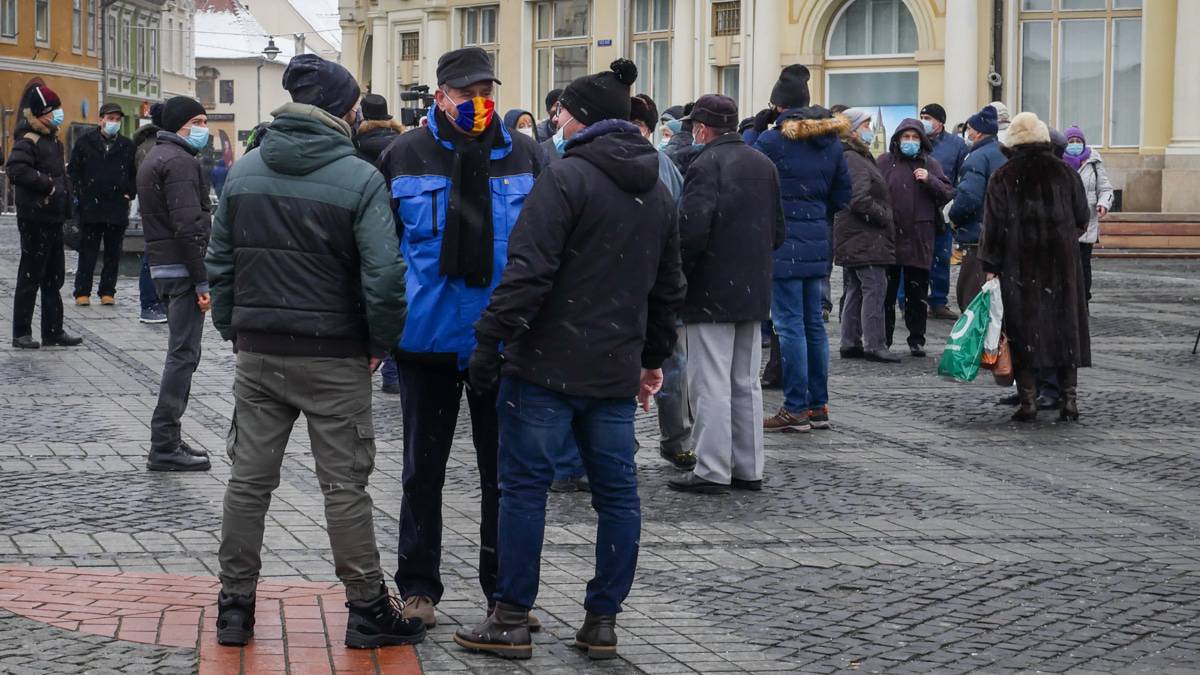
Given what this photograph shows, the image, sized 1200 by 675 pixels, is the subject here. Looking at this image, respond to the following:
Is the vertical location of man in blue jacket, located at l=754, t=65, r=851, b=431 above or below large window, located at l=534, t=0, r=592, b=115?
below

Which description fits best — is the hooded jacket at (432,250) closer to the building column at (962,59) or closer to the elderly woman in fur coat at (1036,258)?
the elderly woman in fur coat at (1036,258)

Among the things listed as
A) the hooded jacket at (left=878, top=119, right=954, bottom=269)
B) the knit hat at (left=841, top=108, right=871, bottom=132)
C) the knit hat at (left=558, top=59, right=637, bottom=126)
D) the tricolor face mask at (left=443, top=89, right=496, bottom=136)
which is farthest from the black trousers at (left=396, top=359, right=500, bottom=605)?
the hooded jacket at (left=878, top=119, right=954, bottom=269)

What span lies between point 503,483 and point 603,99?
1265 mm

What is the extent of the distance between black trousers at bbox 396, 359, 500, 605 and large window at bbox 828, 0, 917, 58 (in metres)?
29.6

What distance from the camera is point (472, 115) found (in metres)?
6.10

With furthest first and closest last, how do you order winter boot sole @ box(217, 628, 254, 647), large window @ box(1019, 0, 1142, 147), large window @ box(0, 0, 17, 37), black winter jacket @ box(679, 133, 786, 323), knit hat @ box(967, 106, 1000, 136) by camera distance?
large window @ box(0, 0, 17, 37)
large window @ box(1019, 0, 1142, 147)
knit hat @ box(967, 106, 1000, 136)
black winter jacket @ box(679, 133, 786, 323)
winter boot sole @ box(217, 628, 254, 647)

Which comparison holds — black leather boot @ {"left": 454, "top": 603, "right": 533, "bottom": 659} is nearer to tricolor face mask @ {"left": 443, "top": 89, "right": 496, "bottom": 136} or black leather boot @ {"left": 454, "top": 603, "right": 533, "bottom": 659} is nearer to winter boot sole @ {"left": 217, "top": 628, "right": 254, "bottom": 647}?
winter boot sole @ {"left": 217, "top": 628, "right": 254, "bottom": 647}

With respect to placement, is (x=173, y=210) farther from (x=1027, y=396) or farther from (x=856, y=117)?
(x=856, y=117)

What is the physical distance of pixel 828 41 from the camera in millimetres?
35875

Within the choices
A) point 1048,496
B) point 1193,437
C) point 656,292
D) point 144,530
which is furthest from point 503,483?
point 1193,437

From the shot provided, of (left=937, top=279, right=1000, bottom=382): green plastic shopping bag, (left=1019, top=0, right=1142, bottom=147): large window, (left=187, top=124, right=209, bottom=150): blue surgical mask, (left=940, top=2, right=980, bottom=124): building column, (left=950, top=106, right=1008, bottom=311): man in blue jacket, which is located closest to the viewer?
(left=187, top=124, right=209, bottom=150): blue surgical mask

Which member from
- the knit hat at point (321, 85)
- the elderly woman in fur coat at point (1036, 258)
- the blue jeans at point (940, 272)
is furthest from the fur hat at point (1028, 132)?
the knit hat at point (321, 85)

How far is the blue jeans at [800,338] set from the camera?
1081 centimetres

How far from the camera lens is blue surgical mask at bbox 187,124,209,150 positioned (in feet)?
32.5
